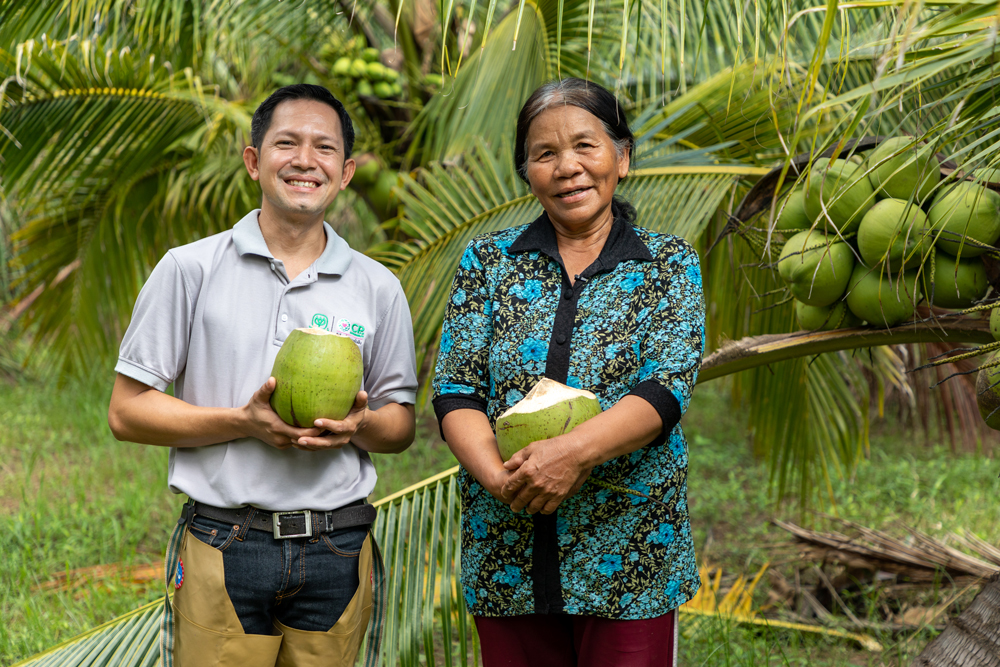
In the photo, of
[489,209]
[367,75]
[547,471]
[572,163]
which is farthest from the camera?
[367,75]

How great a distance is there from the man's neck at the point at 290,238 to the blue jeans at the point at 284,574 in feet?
1.71

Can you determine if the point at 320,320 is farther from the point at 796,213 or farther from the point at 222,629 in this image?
the point at 796,213

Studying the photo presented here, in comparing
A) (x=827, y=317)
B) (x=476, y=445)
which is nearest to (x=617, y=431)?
(x=476, y=445)

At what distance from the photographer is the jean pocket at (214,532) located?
1.60 m

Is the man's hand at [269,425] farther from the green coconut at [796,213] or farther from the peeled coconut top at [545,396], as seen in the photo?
the green coconut at [796,213]

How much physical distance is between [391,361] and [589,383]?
0.46 metres

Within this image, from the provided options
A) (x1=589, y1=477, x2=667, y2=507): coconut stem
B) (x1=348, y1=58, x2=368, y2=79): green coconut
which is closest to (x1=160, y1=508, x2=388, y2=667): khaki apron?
(x1=589, y1=477, x2=667, y2=507): coconut stem

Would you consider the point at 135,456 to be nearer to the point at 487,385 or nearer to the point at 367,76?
the point at 367,76

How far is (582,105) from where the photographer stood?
5.42 ft

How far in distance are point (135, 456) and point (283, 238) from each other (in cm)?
408

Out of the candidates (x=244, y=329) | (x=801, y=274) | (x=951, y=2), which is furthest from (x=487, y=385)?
(x=951, y=2)

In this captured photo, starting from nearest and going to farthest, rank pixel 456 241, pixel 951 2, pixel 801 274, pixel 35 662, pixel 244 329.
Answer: pixel 951 2 → pixel 244 329 → pixel 801 274 → pixel 35 662 → pixel 456 241

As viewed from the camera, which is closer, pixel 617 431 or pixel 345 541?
pixel 617 431

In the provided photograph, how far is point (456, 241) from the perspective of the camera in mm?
2781
